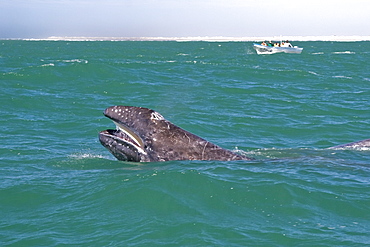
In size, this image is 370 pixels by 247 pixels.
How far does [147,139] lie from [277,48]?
68697mm

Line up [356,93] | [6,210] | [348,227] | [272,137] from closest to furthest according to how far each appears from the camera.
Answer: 1. [348,227]
2. [6,210]
3. [272,137]
4. [356,93]

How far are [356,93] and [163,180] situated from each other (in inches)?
799

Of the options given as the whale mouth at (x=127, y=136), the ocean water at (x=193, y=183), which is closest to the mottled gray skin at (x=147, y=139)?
the whale mouth at (x=127, y=136)

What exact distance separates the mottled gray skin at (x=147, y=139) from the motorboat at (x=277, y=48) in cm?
6480

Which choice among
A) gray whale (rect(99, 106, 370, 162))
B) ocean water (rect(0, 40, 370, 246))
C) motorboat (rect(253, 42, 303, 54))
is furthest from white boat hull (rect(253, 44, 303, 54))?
gray whale (rect(99, 106, 370, 162))

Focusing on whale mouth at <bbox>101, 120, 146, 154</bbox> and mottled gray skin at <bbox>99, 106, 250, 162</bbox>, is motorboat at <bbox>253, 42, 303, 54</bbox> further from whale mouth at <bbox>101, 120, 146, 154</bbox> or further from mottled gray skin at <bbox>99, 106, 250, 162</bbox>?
whale mouth at <bbox>101, 120, 146, 154</bbox>

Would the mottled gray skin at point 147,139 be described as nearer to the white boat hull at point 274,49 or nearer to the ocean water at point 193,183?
the ocean water at point 193,183

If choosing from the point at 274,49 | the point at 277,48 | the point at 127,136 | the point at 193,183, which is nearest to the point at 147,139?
the point at 127,136

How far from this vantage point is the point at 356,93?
92.2ft

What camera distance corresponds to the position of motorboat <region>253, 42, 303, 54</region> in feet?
246

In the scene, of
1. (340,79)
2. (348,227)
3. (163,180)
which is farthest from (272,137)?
(340,79)

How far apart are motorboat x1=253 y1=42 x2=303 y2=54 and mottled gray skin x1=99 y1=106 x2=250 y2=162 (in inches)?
2551

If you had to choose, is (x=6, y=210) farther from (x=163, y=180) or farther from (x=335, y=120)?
(x=335, y=120)

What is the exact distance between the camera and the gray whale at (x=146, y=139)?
34.7ft
